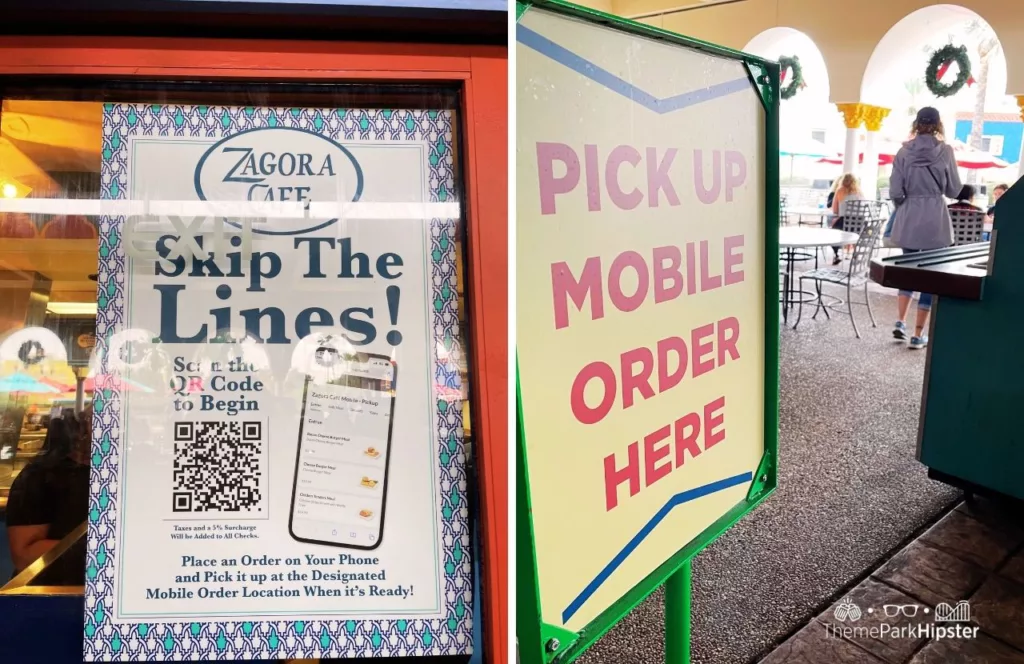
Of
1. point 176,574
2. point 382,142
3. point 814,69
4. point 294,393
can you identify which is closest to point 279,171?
point 382,142

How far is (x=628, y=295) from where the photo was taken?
935mm

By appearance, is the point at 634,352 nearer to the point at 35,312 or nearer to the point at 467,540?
the point at 467,540

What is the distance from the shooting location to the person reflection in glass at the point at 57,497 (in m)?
1.10

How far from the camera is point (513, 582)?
0.82 metres

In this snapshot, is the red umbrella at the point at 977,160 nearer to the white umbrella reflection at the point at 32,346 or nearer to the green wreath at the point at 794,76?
the green wreath at the point at 794,76

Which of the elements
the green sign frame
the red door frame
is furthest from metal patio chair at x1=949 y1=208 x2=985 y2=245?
the red door frame

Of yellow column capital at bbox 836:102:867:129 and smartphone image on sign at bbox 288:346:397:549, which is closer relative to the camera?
smartphone image on sign at bbox 288:346:397:549

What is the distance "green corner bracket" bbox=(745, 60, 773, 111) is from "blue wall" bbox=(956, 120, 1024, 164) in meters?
17.3

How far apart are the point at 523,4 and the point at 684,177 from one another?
37cm

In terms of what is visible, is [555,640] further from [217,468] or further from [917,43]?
[917,43]

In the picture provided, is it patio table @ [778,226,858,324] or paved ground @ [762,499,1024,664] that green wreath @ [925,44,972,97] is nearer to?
patio table @ [778,226,858,324]

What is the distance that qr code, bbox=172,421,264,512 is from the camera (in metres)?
1.07

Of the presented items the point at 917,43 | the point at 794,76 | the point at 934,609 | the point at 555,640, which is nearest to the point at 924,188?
the point at 934,609

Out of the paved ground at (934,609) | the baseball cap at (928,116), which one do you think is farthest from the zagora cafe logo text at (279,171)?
the baseball cap at (928,116)
